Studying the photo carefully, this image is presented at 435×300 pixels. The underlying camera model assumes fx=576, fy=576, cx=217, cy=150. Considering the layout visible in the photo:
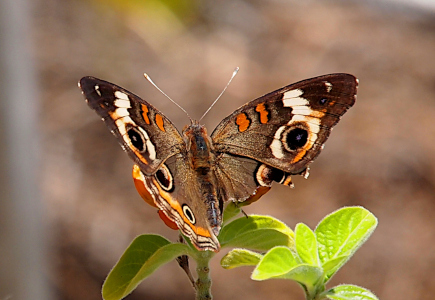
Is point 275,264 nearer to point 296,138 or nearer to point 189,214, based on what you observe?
point 189,214

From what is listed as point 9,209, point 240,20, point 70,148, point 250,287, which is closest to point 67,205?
point 70,148

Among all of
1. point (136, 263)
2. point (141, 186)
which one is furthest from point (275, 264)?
point (141, 186)

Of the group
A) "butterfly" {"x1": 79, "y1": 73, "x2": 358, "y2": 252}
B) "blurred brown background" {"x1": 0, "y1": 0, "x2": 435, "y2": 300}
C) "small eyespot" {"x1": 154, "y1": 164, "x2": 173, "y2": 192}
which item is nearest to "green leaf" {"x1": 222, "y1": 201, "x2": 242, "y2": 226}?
"butterfly" {"x1": 79, "y1": 73, "x2": 358, "y2": 252}

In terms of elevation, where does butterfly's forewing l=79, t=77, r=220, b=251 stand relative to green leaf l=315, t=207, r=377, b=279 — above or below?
above

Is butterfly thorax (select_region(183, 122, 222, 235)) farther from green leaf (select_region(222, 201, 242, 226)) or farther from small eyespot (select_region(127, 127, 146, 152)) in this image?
small eyespot (select_region(127, 127, 146, 152))

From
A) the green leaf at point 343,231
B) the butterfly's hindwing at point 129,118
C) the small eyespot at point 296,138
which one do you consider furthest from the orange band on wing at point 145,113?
the green leaf at point 343,231

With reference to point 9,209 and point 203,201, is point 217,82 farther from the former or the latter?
point 203,201
